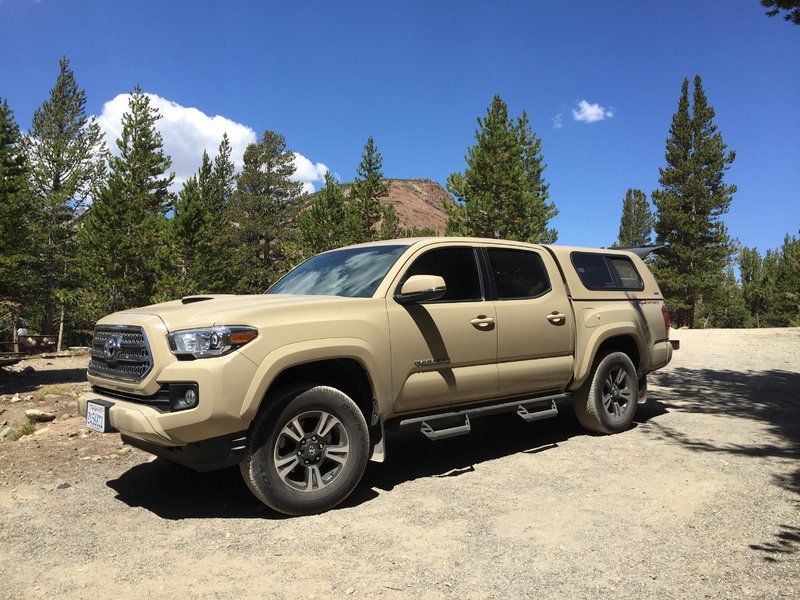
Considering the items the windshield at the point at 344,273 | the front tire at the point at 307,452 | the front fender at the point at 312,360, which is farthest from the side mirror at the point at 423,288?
the front tire at the point at 307,452

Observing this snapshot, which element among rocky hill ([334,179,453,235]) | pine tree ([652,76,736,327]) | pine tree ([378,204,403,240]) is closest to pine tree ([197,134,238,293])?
pine tree ([378,204,403,240])

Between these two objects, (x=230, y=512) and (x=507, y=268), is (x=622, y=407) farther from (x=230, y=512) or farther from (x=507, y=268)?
(x=230, y=512)

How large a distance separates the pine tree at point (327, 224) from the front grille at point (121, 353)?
104ft

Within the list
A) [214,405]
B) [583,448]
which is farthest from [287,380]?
[583,448]

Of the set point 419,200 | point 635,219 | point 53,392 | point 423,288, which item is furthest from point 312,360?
point 419,200

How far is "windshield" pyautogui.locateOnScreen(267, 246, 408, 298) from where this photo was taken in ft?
14.6

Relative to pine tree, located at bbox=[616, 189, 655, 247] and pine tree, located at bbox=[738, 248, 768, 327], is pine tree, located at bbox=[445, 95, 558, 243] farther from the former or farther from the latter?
pine tree, located at bbox=[616, 189, 655, 247]

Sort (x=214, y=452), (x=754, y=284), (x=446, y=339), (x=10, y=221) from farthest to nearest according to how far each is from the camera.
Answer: (x=754, y=284)
(x=10, y=221)
(x=446, y=339)
(x=214, y=452)

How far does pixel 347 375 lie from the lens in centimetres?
414

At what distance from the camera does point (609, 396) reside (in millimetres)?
6023

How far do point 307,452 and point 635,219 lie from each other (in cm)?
6781

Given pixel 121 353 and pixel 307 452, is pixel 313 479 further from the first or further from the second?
pixel 121 353

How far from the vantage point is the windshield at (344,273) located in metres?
4.44

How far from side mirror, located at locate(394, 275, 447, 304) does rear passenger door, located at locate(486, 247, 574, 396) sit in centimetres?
100
